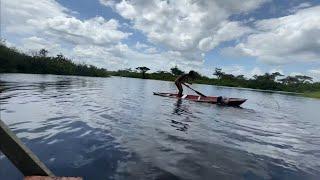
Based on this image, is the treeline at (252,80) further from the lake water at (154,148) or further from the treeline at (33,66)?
the lake water at (154,148)

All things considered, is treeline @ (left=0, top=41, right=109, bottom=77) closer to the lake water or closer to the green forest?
the green forest

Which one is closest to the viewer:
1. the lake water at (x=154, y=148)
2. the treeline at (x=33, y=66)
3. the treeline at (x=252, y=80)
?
the lake water at (x=154, y=148)

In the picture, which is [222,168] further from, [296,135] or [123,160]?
[296,135]

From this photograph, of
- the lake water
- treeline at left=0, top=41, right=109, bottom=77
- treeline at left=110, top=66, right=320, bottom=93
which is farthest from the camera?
treeline at left=110, top=66, right=320, bottom=93

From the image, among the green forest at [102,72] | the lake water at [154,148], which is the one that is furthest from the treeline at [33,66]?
the lake water at [154,148]

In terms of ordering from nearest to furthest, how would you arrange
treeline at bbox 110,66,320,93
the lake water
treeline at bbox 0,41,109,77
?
the lake water
treeline at bbox 0,41,109,77
treeline at bbox 110,66,320,93

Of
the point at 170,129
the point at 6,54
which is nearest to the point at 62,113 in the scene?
the point at 170,129

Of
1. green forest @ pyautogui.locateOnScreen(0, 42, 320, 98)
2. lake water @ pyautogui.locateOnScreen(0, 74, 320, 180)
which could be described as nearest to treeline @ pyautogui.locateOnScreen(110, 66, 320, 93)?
green forest @ pyautogui.locateOnScreen(0, 42, 320, 98)

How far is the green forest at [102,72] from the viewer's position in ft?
273

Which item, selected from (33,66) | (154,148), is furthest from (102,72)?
(154,148)

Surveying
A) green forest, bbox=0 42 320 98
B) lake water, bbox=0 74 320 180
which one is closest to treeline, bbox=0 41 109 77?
green forest, bbox=0 42 320 98

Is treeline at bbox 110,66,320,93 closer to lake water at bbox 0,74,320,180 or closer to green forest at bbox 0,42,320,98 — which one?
green forest at bbox 0,42,320,98

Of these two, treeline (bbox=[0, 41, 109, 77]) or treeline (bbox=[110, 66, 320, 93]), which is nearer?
treeline (bbox=[0, 41, 109, 77])

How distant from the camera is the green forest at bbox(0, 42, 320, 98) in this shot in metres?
83.3
